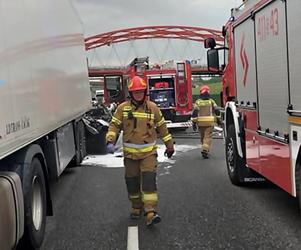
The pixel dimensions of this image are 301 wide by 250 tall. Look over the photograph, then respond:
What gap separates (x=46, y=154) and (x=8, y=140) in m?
3.25

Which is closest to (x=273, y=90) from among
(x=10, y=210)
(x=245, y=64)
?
(x=245, y=64)

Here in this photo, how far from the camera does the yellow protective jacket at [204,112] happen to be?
14.1 metres

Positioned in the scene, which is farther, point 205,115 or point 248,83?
point 205,115

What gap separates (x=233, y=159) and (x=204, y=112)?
4.80 meters

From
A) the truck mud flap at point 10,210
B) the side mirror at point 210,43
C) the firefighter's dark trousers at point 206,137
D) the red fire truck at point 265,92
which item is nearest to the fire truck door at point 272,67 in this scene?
the red fire truck at point 265,92

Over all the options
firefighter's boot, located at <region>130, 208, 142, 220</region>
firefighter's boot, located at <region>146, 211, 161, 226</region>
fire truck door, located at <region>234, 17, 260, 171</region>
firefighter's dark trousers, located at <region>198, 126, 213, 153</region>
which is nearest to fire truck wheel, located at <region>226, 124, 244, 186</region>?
fire truck door, located at <region>234, 17, 260, 171</region>

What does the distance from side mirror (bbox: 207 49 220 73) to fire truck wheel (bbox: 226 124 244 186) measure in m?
1.42

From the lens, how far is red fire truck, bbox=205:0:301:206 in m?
5.78

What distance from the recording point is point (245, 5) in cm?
808

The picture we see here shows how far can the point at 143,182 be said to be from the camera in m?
7.13

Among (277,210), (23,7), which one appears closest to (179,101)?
(277,210)

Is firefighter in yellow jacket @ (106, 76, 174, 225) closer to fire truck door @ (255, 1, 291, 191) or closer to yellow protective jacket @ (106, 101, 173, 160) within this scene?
yellow protective jacket @ (106, 101, 173, 160)

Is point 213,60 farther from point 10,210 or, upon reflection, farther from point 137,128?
point 10,210

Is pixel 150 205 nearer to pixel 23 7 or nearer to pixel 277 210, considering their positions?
pixel 277 210
